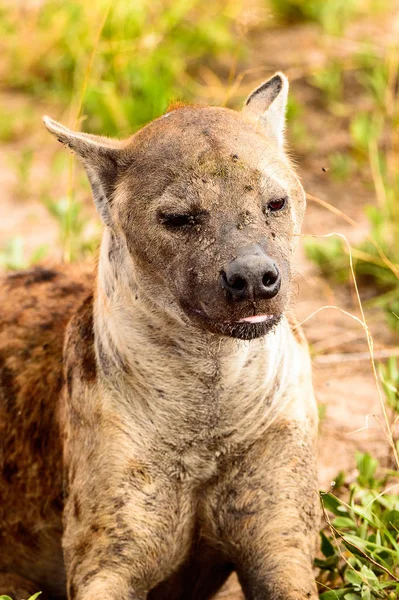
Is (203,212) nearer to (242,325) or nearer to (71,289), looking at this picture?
(242,325)

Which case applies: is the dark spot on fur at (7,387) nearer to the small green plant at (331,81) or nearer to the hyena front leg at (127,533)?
the hyena front leg at (127,533)

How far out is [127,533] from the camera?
11.0 feet

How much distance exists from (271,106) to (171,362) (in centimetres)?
86

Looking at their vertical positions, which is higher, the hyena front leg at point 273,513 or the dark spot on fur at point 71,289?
the dark spot on fur at point 71,289

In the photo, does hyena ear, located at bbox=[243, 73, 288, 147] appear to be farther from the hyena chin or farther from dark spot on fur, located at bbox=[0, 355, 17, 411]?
dark spot on fur, located at bbox=[0, 355, 17, 411]

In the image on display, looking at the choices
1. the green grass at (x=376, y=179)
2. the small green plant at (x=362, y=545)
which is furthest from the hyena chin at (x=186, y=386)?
the green grass at (x=376, y=179)

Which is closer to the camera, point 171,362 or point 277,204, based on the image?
point 277,204

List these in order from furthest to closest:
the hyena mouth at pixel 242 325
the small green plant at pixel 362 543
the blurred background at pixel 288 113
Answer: the blurred background at pixel 288 113
the small green plant at pixel 362 543
the hyena mouth at pixel 242 325

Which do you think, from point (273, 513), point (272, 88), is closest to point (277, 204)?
point (272, 88)

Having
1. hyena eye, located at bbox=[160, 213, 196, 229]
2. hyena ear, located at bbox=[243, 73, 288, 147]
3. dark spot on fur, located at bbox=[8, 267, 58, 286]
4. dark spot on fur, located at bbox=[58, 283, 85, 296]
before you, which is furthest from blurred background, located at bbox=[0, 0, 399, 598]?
hyena eye, located at bbox=[160, 213, 196, 229]

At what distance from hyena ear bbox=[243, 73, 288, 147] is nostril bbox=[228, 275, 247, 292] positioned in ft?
2.49

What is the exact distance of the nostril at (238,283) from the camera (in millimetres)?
2953

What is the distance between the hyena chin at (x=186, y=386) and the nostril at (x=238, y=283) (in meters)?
0.10

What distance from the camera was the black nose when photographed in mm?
2947
